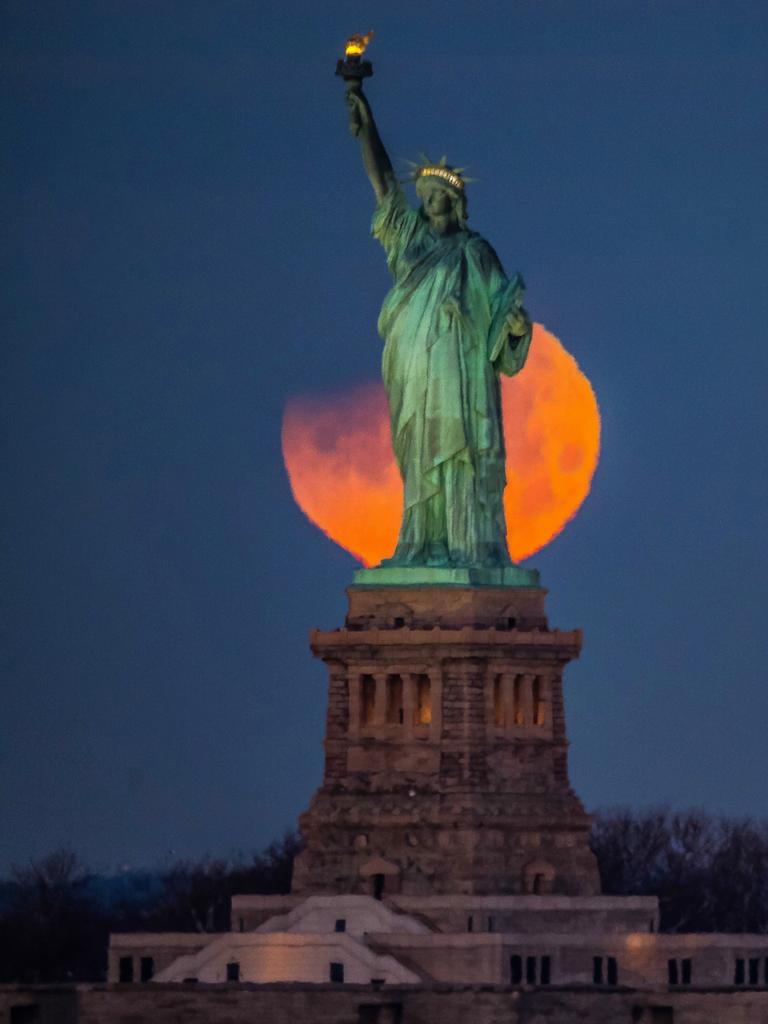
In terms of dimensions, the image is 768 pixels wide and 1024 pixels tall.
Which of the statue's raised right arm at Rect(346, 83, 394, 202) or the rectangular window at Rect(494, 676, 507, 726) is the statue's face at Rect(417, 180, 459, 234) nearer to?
the statue's raised right arm at Rect(346, 83, 394, 202)

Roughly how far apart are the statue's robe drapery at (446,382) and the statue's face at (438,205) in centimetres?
22

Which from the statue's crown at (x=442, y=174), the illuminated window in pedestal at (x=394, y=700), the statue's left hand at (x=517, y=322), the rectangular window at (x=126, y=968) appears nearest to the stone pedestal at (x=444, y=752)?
the illuminated window in pedestal at (x=394, y=700)

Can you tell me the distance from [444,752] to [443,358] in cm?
804

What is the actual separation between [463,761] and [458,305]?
365 inches

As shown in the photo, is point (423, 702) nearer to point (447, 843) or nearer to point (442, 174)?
point (447, 843)

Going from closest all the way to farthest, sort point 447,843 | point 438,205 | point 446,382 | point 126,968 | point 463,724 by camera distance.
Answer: point 126,968
point 447,843
point 463,724
point 446,382
point 438,205

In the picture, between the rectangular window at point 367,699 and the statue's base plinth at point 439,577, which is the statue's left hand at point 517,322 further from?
the rectangular window at point 367,699

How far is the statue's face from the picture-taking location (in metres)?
126

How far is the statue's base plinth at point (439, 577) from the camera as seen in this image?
408ft

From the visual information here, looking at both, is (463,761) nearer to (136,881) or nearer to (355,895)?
(355,895)

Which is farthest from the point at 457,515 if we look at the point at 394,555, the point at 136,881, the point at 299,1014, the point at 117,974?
the point at 136,881

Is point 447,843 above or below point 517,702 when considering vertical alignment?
below

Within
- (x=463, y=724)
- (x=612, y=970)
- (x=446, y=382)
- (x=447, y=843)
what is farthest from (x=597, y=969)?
(x=446, y=382)

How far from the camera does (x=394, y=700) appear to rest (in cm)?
12475
